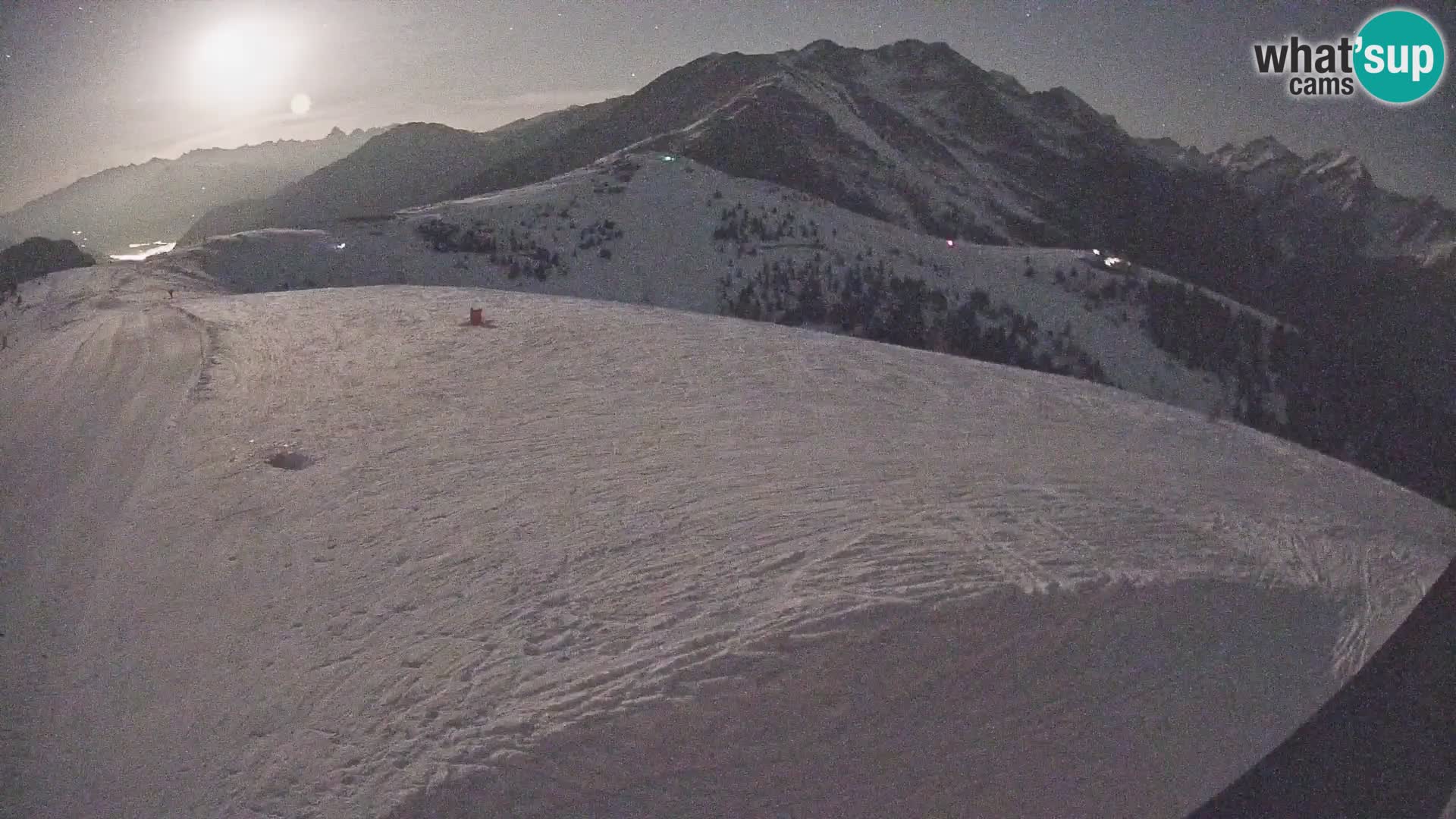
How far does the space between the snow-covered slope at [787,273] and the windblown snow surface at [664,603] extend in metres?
10.8

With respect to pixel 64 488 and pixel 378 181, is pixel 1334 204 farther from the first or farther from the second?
pixel 64 488

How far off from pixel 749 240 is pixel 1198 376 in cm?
1136

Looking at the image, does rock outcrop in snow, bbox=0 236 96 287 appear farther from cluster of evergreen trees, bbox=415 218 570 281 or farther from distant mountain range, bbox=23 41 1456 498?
cluster of evergreen trees, bbox=415 218 570 281

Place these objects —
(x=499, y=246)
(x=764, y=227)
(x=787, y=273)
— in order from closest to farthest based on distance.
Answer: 1. (x=787, y=273)
2. (x=499, y=246)
3. (x=764, y=227)

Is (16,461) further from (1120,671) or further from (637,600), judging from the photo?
(1120,671)

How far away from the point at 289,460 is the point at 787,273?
16006mm

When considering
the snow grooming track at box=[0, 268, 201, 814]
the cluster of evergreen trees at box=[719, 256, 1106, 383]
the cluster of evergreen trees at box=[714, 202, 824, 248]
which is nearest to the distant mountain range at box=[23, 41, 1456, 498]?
the cluster of evergreen trees at box=[719, 256, 1106, 383]

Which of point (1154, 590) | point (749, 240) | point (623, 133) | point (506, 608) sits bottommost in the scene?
point (1154, 590)

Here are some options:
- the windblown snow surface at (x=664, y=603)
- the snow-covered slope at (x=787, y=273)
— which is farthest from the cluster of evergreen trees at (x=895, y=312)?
the windblown snow surface at (x=664, y=603)

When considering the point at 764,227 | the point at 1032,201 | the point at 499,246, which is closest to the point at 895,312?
the point at 764,227

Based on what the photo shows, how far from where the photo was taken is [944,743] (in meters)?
2.97

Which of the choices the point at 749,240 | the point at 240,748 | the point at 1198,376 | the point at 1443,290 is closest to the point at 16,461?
the point at 240,748

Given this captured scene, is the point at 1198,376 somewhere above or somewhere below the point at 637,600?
below

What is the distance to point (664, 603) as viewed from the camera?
351cm
